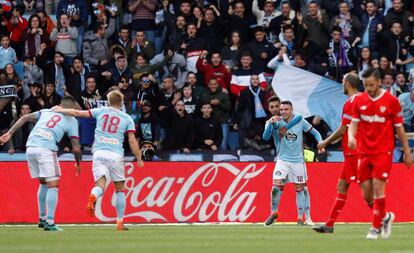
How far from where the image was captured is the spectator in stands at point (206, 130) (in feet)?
88.5

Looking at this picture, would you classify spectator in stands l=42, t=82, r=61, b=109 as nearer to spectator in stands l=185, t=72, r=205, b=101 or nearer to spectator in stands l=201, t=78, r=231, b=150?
spectator in stands l=185, t=72, r=205, b=101

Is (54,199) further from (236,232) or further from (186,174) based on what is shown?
(186,174)

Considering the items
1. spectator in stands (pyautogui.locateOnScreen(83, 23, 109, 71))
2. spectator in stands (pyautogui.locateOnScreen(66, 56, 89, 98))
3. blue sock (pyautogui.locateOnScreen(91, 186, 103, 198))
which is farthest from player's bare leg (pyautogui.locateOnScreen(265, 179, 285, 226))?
spectator in stands (pyautogui.locateOnScreen(83, 23, 109, 71))

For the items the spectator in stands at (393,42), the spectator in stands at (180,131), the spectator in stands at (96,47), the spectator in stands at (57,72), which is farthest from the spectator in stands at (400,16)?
the spectator in stands at (57,72)

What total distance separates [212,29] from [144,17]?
180 centimetres

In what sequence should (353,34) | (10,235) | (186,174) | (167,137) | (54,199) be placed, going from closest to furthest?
(10,235), (54,199), (186,174), (167,137), (353,34)

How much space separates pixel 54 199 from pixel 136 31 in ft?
32.6

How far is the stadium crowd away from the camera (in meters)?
27.2

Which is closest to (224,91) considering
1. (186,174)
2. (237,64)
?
(237,64)

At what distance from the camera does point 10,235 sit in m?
18.0

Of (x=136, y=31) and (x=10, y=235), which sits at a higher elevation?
(x=136, y=31)

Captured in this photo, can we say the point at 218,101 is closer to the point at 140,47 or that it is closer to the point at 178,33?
the point at 178,33

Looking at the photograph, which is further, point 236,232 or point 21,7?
point 21,7

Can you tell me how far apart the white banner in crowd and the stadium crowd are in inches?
10.9
